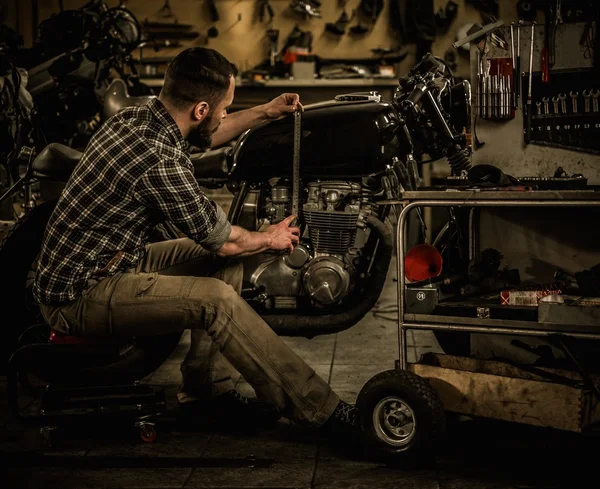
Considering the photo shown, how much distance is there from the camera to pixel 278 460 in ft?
9.26

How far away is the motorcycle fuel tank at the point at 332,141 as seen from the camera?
3.23 m

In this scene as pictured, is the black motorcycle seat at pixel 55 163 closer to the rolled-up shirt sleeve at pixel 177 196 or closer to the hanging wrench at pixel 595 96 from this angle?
the rolled-up shirt sleeve at pixel 177 196

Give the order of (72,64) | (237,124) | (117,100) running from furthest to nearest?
(72,64)
(117,100)
(237,124)

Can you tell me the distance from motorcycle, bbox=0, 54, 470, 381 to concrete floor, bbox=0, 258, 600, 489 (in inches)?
13.2

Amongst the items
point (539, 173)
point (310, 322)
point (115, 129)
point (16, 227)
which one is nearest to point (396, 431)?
point (310, 322)

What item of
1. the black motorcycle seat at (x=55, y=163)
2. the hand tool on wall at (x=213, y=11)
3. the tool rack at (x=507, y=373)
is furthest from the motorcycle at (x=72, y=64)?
the tool rack at (x=507, y=373)

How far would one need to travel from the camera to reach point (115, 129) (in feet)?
9.08

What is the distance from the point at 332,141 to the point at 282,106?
9.9 inches

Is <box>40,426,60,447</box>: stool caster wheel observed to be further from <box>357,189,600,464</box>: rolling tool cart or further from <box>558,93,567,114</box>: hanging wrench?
<box>558,93,567,114</box>: hanging wrench

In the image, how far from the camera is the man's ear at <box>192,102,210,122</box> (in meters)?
2.83

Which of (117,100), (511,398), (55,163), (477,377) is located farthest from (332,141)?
(117,100)

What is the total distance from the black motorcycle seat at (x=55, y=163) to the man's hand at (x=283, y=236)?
1.45 meters

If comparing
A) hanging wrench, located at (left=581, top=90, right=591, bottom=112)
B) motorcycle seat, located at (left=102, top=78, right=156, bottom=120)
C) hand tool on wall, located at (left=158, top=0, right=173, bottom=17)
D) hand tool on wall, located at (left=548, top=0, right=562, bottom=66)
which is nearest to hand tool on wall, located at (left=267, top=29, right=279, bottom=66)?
hand tool on wall, located at (left=158, top=0, right=173, bottom=17)

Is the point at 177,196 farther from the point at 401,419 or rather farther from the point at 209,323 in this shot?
the point at 401,419
